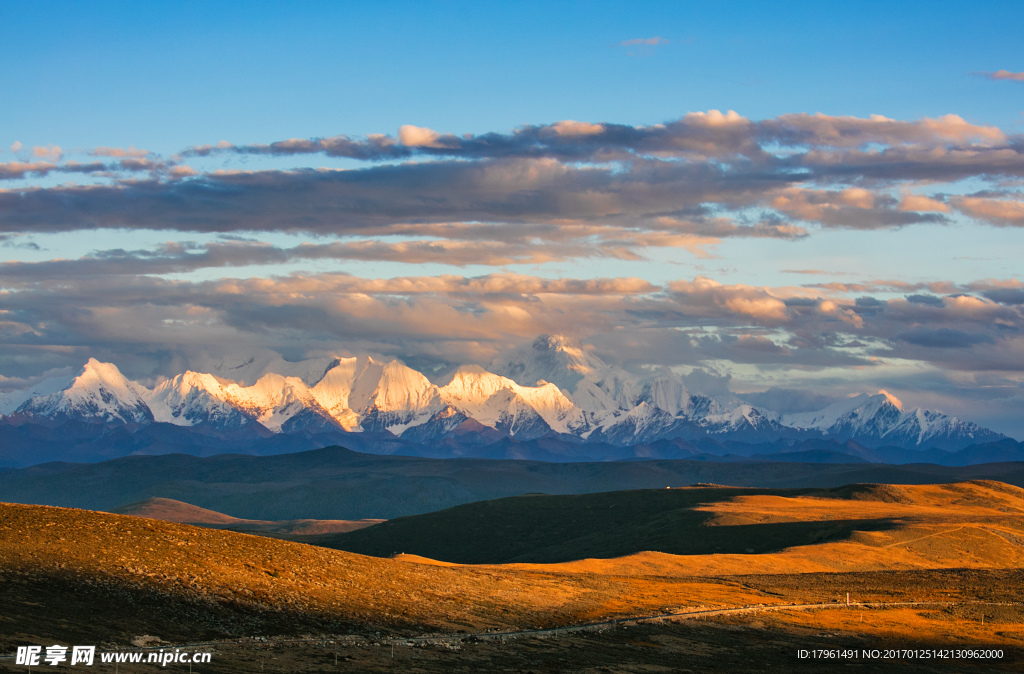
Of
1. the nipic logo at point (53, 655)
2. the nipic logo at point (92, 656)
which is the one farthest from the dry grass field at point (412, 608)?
the nipic logo at point (92, 656)

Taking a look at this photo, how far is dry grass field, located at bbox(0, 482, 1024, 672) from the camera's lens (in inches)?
2336

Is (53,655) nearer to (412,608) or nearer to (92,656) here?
(92,656)

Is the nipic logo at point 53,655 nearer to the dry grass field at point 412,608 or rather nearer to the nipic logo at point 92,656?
the nipic logo at point 92,656

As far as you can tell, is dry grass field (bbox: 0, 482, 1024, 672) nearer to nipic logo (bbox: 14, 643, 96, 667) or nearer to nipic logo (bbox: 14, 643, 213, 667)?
nipic logo (bbox: 14, 643, 96, 667)

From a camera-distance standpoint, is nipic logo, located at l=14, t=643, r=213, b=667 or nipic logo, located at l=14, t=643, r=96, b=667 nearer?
nipic logo, located at l=14, t=643, r=96, b=667

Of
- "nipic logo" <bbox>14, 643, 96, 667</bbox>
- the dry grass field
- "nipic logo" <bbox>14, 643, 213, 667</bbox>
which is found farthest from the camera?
the dry grass field

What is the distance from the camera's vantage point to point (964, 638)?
259 ft

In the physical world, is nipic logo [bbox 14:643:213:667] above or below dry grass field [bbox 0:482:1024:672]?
above

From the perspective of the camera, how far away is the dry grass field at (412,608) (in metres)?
59.3

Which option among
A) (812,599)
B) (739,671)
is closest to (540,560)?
(812,599)

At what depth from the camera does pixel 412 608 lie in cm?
7600

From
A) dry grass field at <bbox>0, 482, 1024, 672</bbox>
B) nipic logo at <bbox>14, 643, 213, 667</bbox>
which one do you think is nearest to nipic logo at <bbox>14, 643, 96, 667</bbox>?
nipic logo at <bbox>14, 643, 213, 667</bbox>

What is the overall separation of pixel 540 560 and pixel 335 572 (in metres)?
115

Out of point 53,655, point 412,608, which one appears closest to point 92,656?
point 53,655
